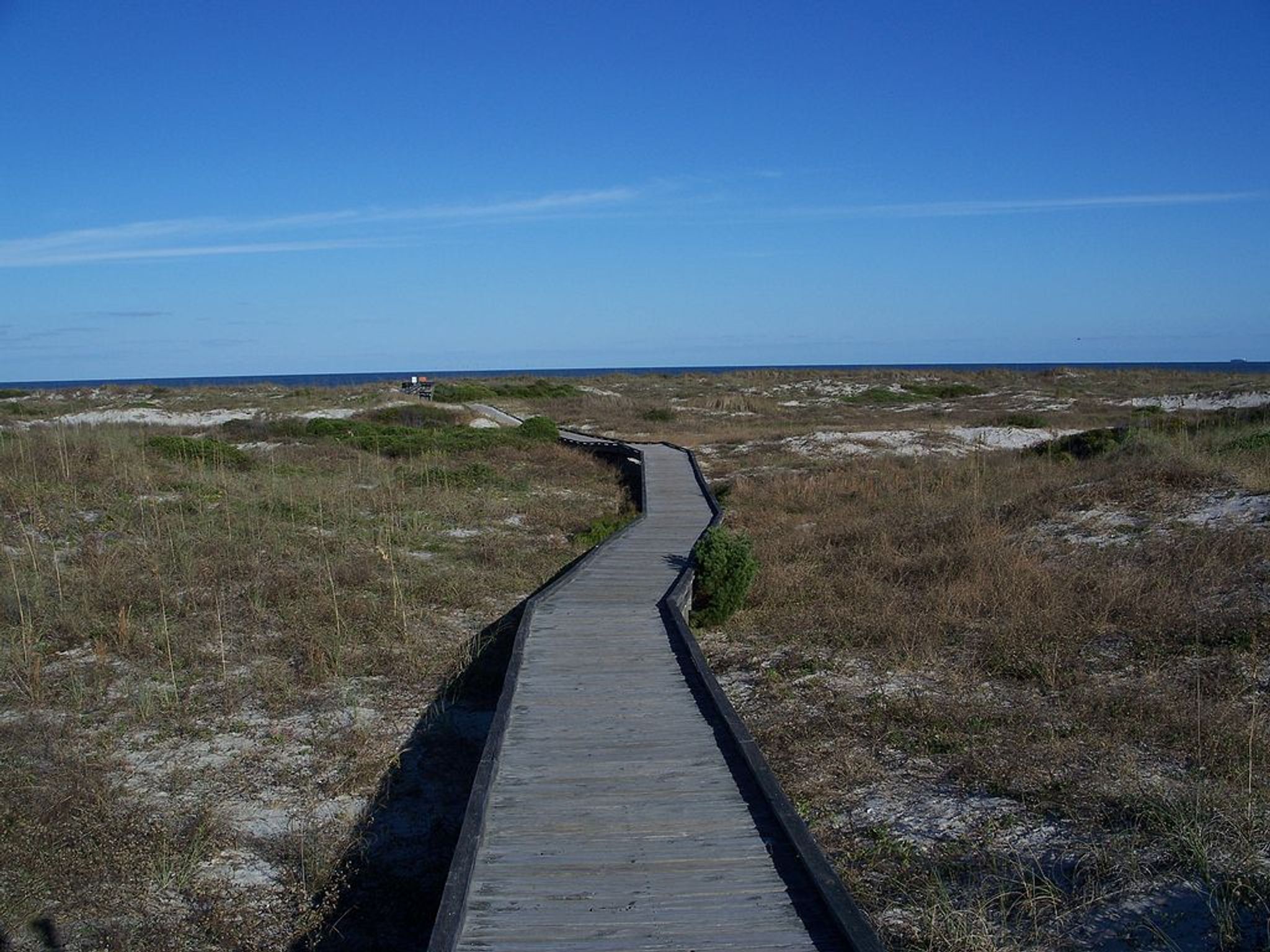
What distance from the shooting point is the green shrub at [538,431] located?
93.4ft

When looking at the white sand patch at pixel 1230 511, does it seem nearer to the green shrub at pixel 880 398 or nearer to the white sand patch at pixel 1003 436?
the white sand patch at pixel 1003 436

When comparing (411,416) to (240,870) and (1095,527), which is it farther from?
(240,870)

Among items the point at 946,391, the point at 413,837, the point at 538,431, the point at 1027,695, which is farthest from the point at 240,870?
the point at 946,391

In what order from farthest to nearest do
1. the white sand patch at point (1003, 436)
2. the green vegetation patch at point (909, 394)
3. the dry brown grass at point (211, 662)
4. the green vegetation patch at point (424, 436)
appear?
the green vegetation patch at point (909, 394) → the white sand patch at point (1003, 436) → the green vegetation patch at point (424, 436) → the dry brown grass at point (211, 662)

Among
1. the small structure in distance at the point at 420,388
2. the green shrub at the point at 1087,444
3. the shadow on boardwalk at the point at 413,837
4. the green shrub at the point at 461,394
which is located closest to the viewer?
the shadow on boardwalk at the point at 413,837

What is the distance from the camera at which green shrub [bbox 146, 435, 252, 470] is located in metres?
20.9

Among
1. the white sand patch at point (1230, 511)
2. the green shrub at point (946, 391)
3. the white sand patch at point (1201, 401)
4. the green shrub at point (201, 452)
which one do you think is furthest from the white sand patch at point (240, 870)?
the green shrub at point (946, 391)

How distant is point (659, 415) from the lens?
38781 millimetres

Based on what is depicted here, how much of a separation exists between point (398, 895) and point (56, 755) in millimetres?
3522

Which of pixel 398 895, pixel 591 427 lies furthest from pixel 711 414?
pixel 398 895

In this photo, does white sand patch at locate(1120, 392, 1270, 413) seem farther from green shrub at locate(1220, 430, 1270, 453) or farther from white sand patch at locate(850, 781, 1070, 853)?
white sand patch at locate(850, 781, 1070, 853)

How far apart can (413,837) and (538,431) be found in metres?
22.9

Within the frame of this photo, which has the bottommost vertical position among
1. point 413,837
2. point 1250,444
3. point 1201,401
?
point 413,837

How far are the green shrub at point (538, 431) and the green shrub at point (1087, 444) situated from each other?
1383cm
